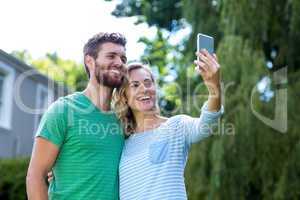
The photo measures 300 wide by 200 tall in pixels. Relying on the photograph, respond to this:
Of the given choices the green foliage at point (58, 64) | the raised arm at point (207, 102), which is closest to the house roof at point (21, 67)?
the raised arm at point (207, 102)

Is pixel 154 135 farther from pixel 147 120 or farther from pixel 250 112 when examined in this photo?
pixel 250 112

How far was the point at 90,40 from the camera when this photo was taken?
9.87 feet

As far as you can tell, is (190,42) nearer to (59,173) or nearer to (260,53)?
(260,53)

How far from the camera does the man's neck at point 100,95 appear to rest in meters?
2.97

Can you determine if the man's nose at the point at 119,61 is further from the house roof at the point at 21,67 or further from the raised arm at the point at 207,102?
the house roof at the point at 21,67

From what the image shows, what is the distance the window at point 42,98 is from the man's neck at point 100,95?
11.7 m

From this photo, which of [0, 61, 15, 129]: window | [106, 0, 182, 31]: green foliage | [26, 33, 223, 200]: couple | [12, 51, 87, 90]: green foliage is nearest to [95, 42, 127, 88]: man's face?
[26, 33, 223, 200]: couple

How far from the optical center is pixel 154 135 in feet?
9.43

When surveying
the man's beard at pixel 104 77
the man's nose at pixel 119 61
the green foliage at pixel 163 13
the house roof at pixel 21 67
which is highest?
the green foliage at pixel 163 13

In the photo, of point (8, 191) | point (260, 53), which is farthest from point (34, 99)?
point (260, 53)

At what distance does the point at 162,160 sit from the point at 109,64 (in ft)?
1.92

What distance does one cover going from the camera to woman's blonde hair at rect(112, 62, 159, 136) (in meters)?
3.06

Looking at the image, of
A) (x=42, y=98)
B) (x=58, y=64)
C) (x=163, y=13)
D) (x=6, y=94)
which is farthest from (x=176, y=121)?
(x=58, y=64)

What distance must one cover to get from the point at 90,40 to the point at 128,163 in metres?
0.69
